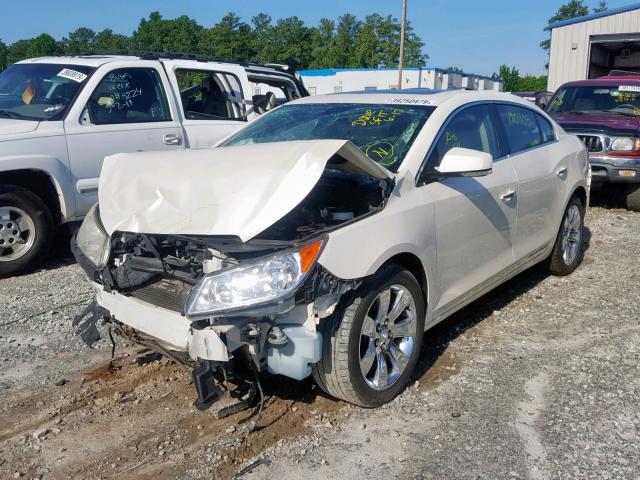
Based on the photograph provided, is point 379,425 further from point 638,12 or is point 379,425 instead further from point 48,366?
point 638,12

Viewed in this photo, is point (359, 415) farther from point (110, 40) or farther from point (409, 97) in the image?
point (110, 40)

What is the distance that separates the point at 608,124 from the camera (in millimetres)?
9609

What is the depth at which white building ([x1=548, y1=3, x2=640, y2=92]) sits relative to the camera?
23141 mm

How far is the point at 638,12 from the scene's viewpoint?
75.0ft

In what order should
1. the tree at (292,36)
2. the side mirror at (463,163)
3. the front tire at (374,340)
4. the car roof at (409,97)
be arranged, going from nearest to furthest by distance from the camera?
the front tire at (374,340)
the side mirror at (463,163)
the car roof at (409,97)
the tree at (292,36)

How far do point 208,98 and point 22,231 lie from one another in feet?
9.49

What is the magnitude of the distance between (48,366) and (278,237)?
6.35 feet

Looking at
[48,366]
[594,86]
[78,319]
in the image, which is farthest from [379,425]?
[594,86]

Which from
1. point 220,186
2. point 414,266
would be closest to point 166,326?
point 220,186

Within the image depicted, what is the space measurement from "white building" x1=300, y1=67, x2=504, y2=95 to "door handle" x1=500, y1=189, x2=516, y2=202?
29606mm

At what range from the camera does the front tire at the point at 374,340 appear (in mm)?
3283

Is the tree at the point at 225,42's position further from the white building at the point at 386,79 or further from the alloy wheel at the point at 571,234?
the alloy wheel at the point at 571,234

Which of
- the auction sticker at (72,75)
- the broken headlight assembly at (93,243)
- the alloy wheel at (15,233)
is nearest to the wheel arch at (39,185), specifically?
the alloy wheel at (15,233)

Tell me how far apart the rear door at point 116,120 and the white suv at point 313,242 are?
8.14ft
